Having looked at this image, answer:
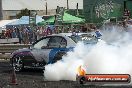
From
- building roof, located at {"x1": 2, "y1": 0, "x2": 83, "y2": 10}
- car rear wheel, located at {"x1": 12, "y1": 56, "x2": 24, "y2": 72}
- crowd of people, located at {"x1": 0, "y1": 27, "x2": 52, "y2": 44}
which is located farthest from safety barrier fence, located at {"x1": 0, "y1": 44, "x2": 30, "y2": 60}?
building roof, located at {"x1": 2, "y1": 0, "x2": 83, "y2": 10}

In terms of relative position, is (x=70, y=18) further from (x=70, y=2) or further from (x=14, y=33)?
(x=70, y=2)

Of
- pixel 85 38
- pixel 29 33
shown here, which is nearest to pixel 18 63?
pixel 85 38

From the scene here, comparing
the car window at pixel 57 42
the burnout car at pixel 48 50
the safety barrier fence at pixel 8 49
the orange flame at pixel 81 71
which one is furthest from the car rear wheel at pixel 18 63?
the safety barrier fence at pixel 8 49

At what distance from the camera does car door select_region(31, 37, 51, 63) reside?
1508 centimetres

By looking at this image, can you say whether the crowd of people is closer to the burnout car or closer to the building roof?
the burnout car

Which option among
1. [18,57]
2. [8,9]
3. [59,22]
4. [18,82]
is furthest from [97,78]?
[8,9]

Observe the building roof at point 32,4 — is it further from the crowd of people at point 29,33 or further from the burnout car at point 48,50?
the burnout car at point 48,50

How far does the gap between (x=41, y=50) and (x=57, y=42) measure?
70 cm

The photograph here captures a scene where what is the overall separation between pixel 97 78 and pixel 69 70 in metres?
2.27

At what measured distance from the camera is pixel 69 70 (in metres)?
12.9

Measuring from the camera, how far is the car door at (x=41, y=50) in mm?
15078

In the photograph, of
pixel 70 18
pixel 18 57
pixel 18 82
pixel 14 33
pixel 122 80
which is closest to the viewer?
pixel 122 80

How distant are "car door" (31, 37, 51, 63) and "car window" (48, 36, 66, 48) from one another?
8.2 inches

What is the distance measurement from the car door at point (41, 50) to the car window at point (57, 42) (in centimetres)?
21
